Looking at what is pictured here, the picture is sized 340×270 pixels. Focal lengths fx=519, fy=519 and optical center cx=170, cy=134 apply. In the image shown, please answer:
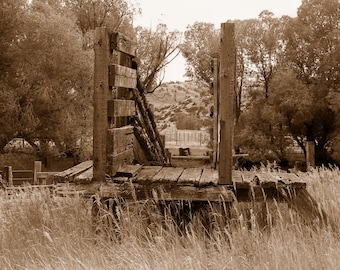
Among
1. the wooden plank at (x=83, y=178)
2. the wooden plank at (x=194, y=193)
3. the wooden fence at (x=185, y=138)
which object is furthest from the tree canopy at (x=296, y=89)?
the wooden plank at (x=83, y=178)

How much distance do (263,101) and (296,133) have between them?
3800 millimetres

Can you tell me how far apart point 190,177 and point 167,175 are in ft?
0.91

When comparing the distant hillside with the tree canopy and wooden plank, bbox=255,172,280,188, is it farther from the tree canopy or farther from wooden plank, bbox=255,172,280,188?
wooden plank, bbox=255,172,280,188

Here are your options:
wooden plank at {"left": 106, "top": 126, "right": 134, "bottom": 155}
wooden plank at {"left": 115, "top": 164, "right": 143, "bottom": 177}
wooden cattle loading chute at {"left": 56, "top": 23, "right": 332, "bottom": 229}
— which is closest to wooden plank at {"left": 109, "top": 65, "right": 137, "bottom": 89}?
wooden cattle loading chute at {"left": 56, "top": 23, "right": 332, "bottom": 229}

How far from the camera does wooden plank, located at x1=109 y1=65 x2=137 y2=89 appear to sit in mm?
5430

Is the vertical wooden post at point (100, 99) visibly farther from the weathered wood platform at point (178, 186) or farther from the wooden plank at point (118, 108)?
the weathered wood platform at point (178, 186)

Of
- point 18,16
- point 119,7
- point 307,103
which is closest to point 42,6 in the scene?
point 18,16

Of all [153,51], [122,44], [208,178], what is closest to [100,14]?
[153,51]

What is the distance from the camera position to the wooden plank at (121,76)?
543 centimetres

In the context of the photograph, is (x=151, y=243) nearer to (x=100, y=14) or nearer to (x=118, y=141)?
(x=118, y=141)

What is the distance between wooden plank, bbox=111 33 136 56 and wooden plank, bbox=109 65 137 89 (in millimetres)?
224

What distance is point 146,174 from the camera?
5820 mm

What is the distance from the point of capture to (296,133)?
1363 inches

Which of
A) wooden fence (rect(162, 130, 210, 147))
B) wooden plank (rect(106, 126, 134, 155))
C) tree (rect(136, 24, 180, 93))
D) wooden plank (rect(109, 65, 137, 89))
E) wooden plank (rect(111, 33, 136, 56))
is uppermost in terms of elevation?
tree (rect(136, 24, 180, 93))
